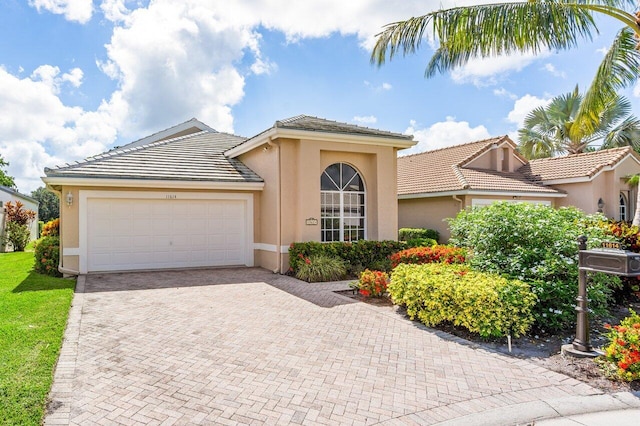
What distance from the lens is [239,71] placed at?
1659cm

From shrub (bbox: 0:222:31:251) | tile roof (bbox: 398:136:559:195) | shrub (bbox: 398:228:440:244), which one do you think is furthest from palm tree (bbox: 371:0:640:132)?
shrub (bbox: 0:222:31:251)

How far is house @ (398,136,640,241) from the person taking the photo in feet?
59.6

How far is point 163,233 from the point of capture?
13.3 m

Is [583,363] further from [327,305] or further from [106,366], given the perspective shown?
[106,366]

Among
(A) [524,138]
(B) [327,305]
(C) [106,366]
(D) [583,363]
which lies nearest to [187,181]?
(B) [327,305]

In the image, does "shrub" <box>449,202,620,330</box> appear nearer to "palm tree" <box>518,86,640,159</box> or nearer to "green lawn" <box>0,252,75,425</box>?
"green lawn" <box>0,252,75,425</box>

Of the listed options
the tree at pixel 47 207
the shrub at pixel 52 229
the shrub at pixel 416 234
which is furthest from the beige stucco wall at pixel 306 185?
the tree at pixel 47 207

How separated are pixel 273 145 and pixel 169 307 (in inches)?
254

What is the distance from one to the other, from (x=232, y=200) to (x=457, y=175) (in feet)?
36.1

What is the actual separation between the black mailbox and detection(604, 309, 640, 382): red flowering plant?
70 cm

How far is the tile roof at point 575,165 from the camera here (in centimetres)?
1973

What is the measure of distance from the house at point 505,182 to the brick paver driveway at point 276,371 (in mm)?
11460

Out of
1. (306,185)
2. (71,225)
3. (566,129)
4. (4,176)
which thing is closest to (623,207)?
(566,129)

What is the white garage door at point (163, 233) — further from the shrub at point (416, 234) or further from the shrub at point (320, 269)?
the shrub at point (416, 234)
